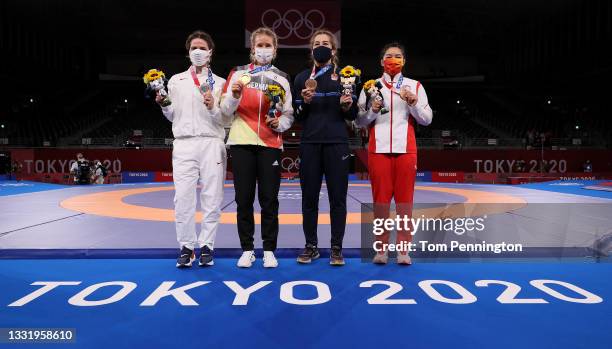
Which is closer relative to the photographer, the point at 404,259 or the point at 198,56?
the point at 404,259

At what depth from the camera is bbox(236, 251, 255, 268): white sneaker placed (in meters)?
3.47

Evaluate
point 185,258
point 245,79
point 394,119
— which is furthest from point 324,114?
point 185,258

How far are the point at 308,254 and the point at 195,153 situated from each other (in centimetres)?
129

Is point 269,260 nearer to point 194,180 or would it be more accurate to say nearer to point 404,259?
point 194,180

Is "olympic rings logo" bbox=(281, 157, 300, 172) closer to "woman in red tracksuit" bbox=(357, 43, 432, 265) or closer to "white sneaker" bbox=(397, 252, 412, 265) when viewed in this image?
"woman in red tracksuit" bbox=(357, 43, 432, 265)

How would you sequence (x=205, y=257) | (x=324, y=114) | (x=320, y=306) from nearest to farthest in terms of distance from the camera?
(x=320, y=306) → (x=205, y=257) → (x=324, y=114)

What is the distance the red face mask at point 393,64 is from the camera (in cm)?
376

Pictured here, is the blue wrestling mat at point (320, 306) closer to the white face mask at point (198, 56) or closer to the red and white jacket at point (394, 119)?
the red and white jacket at point (394, 119)

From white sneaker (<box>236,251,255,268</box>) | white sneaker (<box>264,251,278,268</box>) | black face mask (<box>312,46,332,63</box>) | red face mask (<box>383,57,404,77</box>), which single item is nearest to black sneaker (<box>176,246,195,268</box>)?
white sneaker (<box>236,251,255,268</box>)

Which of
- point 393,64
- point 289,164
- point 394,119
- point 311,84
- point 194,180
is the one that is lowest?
point 289,164

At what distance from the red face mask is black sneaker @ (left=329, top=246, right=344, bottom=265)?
5.31 feet

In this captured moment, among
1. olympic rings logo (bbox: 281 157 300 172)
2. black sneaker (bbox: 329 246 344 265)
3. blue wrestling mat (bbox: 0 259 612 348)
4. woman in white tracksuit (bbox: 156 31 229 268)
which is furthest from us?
olympic rings logo (bbox: 281 157 300 172)

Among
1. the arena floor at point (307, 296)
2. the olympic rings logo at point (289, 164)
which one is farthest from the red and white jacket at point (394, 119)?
the olympic rings logo at point (289, 164)

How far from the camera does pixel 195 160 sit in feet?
12.1
